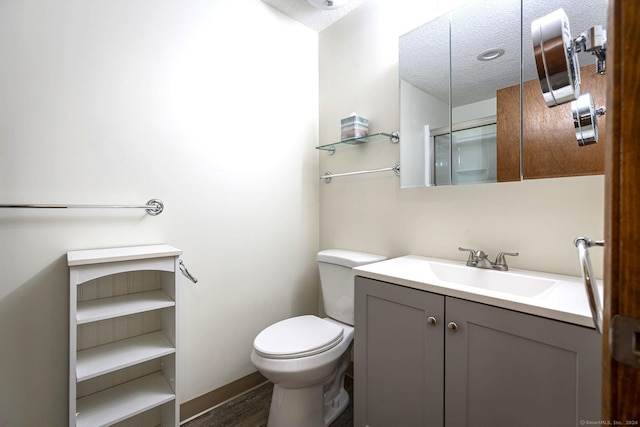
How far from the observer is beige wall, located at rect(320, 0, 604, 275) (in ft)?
3.73

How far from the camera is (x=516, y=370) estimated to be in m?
0.84

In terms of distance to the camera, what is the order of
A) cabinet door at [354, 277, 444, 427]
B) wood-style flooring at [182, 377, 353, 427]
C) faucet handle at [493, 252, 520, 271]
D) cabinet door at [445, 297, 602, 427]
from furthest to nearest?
1. wood-style flooring at [182, 377, 353, 427]
2. faucet handle at [493, 252, 520, 271]
3. cabinet door at [354, 277, 444, 427]
4. cabinet door at [445, 297, 602, 427]

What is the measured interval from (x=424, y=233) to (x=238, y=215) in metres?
1.07

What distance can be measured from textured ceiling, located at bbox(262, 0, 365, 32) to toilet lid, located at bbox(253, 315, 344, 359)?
6.37ft

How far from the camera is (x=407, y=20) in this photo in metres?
1.62

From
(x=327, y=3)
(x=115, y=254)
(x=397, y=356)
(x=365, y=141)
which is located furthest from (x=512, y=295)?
(x=327, y=3)

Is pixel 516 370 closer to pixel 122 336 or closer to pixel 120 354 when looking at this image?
pixel 120 354

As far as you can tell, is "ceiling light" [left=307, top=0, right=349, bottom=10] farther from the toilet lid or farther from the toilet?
the toilet lid

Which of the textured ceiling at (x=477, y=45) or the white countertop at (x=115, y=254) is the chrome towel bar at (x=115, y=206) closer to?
the white countertop at (x=115, y=254)

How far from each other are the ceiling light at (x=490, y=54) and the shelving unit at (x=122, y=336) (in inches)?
64.2

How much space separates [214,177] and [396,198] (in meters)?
1.04

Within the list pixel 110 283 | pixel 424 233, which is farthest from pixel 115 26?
pixel 424 233

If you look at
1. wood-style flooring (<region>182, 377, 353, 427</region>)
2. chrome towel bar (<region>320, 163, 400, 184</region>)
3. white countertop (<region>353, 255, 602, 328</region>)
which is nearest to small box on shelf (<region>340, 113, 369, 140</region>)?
chrome towel bar (<region>320, 163, 400, 184</region>)

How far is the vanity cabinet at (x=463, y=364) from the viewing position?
2.49 ft
